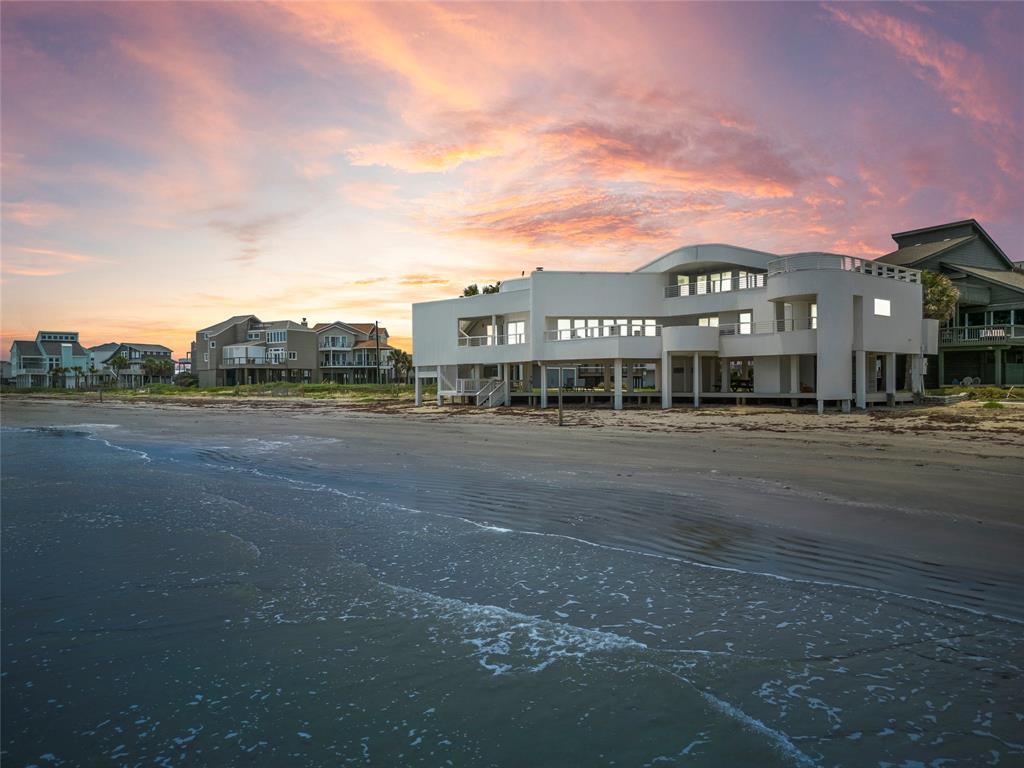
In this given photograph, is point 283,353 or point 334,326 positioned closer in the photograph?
point 283,353

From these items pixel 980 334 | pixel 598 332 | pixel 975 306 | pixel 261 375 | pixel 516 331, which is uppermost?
pixel 975 306

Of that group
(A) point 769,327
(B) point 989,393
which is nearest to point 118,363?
(A) point 769,327

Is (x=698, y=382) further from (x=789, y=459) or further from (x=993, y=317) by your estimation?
(x=993, y=317)

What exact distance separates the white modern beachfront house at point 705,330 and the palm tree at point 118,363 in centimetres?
9423

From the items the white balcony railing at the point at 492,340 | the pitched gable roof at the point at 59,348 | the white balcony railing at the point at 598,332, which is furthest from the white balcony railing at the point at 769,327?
the pitched gable roof at the point at 59,348

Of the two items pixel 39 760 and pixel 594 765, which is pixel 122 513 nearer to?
pixel 39 760

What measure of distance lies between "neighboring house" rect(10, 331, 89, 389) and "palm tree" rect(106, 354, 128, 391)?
5907 mm

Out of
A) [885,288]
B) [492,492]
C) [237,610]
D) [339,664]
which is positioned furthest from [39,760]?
[885,288]

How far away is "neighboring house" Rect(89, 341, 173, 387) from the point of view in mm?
126950

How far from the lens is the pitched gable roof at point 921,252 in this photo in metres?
50.4

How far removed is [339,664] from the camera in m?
6.21

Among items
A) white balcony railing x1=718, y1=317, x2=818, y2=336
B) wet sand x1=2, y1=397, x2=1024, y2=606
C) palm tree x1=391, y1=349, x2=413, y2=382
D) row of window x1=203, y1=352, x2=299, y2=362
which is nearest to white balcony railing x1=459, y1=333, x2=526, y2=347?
wet sand x1=2, y1=397, x2=1024, y2=606

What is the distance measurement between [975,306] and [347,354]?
3229 inches

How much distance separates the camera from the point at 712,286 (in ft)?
137
